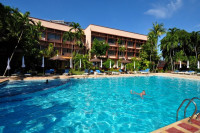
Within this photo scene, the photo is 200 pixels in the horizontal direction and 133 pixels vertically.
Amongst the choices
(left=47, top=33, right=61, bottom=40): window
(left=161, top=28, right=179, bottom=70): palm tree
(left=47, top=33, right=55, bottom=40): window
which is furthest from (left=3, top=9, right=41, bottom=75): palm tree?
(left=161, top=28, right=179, bottom=70): palm tree

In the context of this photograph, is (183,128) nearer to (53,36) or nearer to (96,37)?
(96,37)

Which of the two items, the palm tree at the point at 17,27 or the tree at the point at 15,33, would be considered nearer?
the tree at the point at 15,33

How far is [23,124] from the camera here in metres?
3.92

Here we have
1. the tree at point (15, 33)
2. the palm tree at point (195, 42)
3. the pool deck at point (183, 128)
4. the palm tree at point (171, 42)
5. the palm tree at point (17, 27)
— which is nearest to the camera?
the pool deck at point (183, 128)

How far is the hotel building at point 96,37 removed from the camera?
24562 mm

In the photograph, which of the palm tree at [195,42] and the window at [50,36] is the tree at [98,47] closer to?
the window at [50,36]

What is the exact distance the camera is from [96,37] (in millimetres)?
28922

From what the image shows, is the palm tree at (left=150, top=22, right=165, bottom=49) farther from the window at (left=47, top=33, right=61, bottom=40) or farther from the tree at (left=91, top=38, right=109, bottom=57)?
the window at (left=47, top=33, right=61, bottom=40)

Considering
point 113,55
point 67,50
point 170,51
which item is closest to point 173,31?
point 170,51

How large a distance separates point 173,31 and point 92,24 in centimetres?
2292

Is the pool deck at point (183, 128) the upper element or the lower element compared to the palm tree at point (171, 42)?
lower

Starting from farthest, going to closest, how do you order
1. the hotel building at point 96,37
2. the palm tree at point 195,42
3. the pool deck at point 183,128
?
the palm tree at point 195,42 < the hotel building at point 96,37 < the pool deck at point 183,128

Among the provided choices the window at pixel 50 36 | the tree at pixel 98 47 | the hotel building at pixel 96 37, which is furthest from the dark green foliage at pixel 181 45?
the window at pixel 50 36

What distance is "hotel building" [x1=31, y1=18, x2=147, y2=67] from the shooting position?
80.6 feet
